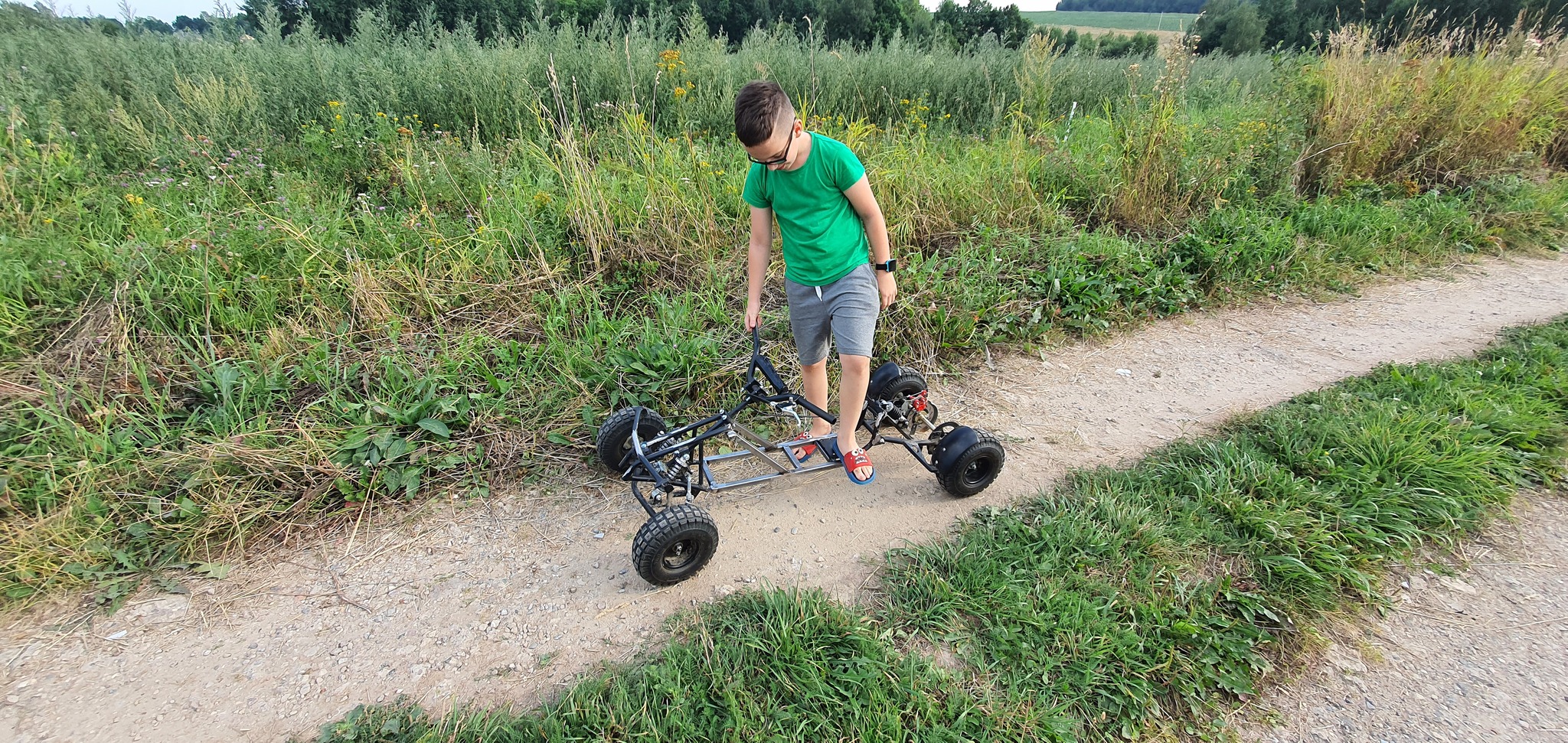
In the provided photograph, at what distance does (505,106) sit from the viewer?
253 inches

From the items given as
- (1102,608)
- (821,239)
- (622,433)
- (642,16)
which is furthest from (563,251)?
(642,16)

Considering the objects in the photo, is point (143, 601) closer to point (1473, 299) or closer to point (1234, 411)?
point (1234, 411)

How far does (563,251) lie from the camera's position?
4.69 meters

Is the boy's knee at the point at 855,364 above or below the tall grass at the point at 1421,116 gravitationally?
below

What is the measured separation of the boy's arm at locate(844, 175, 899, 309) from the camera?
2828mm

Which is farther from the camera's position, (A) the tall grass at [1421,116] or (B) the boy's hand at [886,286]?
(A) the tall grass at [1421,116]

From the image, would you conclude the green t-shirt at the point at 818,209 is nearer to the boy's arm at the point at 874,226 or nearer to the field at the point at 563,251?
the boy's arm at the point at 874,226

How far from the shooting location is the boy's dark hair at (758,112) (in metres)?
2.52

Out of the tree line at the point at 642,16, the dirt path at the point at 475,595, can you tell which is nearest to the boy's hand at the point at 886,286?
the dirt path at the point at 475,595

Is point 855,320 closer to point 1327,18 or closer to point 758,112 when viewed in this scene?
point 758,112

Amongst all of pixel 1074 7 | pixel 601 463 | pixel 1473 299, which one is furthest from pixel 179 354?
pixel 1074 7

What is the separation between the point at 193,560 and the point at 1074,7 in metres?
71.4

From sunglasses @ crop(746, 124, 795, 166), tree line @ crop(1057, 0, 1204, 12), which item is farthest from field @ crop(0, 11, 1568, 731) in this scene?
tree line @ crop(1057, 0, 1204, 12)

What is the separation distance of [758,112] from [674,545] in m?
1.69
